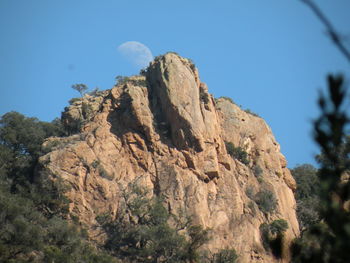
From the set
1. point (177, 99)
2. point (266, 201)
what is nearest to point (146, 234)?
point (266, 201)

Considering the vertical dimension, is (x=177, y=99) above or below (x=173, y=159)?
above

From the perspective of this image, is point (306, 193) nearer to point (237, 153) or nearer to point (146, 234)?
point (237, 153)

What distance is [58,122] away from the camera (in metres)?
70.7

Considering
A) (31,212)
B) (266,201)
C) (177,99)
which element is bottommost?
(31,212)

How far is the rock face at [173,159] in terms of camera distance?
53.6 metres

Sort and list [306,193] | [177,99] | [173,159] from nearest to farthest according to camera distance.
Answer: [173,159] → [177,99] → [306,193]

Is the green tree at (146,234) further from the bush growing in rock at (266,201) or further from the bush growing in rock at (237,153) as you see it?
the bush growing in rock at (237,153)

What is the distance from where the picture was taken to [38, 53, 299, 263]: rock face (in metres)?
53.6

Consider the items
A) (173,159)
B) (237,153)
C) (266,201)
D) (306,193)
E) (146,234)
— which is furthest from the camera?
(306,193)

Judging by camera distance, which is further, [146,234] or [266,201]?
[266,201]

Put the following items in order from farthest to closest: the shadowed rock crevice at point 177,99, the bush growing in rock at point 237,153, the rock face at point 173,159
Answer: the bush growing in rock at point 237,153, the shadowed rock crevice at point 177,99, the rock face at point 173,159

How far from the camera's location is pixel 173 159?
56.8 m

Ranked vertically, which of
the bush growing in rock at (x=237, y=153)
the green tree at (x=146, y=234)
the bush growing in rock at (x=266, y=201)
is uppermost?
the bush growing in rock at (x=237, y=153)

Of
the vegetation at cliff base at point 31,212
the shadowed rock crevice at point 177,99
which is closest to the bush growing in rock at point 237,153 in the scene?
the shadowed rock crevice at point 177,99
